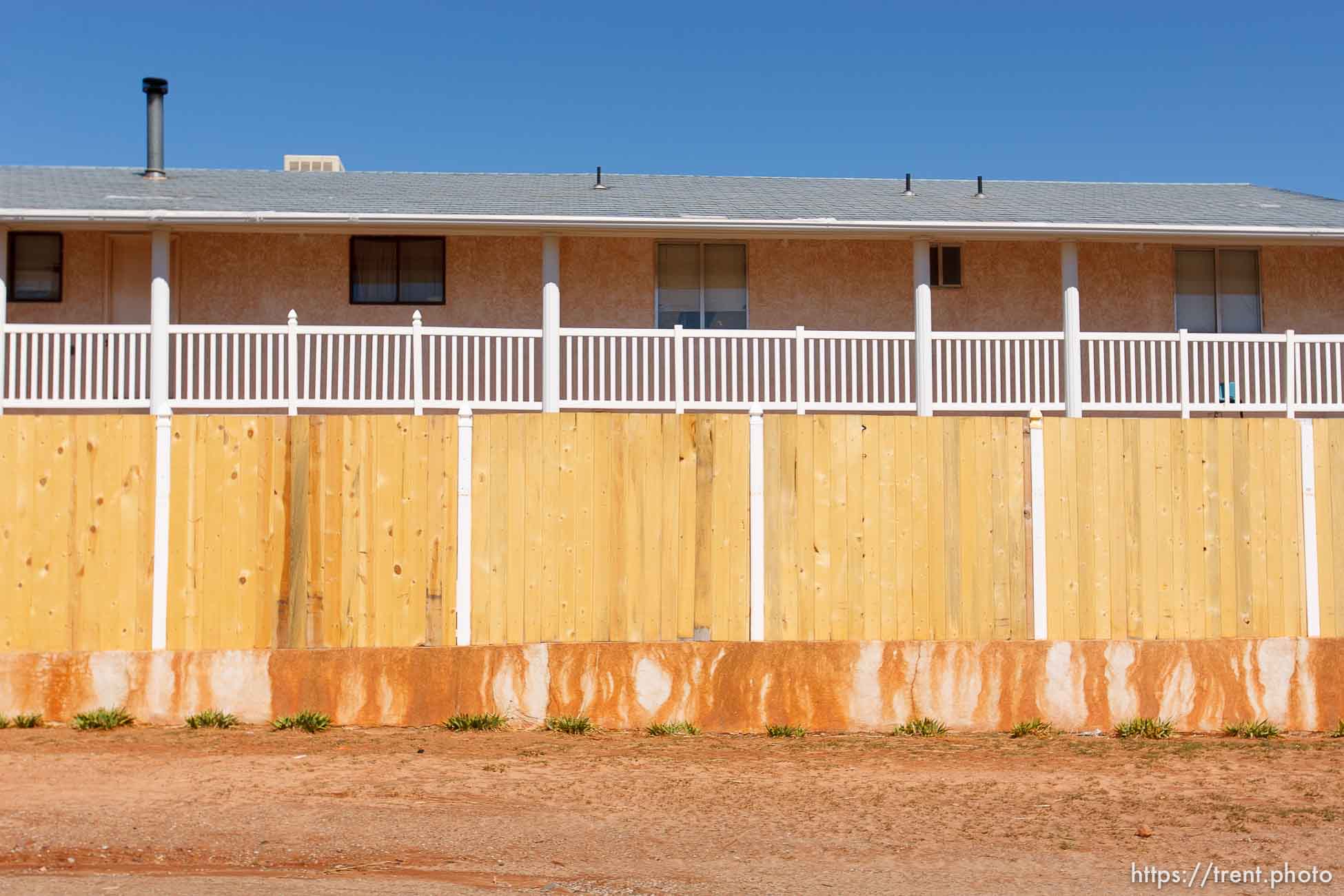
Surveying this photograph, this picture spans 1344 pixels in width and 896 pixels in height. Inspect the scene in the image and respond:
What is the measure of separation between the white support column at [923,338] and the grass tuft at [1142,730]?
6231 millimetres

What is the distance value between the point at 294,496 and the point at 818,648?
13.7 ft

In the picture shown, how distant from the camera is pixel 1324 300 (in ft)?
58.4

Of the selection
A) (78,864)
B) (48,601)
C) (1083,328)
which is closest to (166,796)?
(78,864)

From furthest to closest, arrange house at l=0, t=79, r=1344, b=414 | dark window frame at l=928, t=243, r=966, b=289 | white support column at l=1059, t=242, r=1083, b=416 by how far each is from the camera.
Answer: dark window frame at l=928, t=243, r=966, b=289 → white support column at l=1059, t=242, r=1083, b=416 → house at l=0, t=79, r=1344, b=414

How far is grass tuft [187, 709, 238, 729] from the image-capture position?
9.71 m

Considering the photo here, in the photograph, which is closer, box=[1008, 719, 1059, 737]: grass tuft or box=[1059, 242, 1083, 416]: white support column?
box=[1008, 719, 1059, 737]: grass tuft

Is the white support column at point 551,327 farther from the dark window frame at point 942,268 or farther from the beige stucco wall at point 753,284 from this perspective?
the dark window frame at point 942,268

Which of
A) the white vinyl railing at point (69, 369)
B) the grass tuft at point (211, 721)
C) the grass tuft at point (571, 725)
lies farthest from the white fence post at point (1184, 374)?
the white vinyl railing at point (69, 369)

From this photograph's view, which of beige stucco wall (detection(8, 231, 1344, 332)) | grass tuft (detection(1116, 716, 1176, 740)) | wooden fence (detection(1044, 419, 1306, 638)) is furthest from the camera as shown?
beige stucco wall (detection(8, 231, 1344, 332))

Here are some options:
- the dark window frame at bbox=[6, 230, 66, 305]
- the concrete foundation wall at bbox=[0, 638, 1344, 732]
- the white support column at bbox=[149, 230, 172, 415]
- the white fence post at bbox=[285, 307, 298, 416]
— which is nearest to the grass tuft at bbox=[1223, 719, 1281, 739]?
the concrete foundation wall at bbox=[0, 638, 1344, 732]

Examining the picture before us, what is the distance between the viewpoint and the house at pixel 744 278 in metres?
15.7

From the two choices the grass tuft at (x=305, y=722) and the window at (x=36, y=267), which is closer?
the grass tuft at (x=305, y=722)

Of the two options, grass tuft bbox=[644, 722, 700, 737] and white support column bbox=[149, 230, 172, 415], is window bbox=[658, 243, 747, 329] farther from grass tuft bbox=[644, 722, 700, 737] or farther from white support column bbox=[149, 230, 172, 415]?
grass tuft bbox=[644, 722, 700, 737]

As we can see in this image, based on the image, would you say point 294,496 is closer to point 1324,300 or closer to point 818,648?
point 818,648
